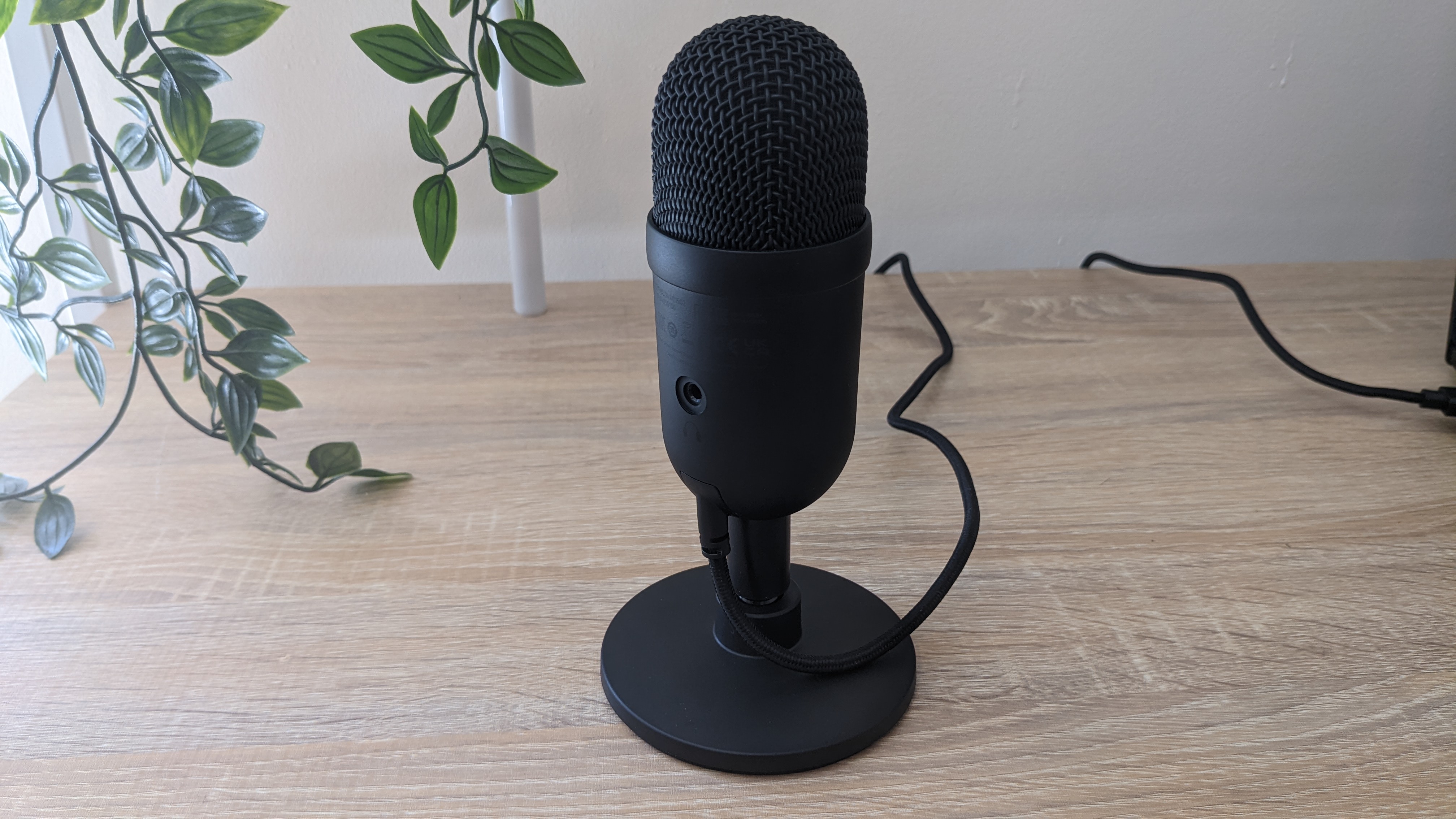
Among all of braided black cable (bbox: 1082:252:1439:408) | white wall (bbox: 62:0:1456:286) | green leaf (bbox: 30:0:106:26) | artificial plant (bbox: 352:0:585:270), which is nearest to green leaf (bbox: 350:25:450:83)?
artificial plant (bbox: 352:0:585:270)

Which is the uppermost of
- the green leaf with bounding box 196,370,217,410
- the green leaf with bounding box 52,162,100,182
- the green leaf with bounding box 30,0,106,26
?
the green leaf with bounding box 30,0,106,26

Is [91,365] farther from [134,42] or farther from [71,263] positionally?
[134,42]

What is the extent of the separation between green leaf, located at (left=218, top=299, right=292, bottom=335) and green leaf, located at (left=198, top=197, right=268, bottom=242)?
0.04 m

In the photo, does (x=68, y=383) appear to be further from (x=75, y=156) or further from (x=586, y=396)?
(x=586, y=396)

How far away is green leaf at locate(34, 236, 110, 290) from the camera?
0.50 m

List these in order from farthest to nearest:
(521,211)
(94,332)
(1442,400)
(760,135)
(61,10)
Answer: (521,211), (1442,400), (94,332), (61,10), (760,135)

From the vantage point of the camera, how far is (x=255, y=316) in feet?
1.66

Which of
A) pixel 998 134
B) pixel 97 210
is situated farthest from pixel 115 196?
Answer: pixel 998 134

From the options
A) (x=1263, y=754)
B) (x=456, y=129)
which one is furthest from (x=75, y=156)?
(x=1263, y=754)

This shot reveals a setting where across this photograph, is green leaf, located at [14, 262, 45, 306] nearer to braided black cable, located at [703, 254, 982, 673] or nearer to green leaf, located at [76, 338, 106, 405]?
green leaf, located at [76, 338, 106, 405]

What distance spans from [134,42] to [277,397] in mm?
182

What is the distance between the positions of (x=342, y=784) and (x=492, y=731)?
6 centimetres

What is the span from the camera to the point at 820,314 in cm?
34

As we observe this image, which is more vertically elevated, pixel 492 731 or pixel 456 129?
pixel 456 129
